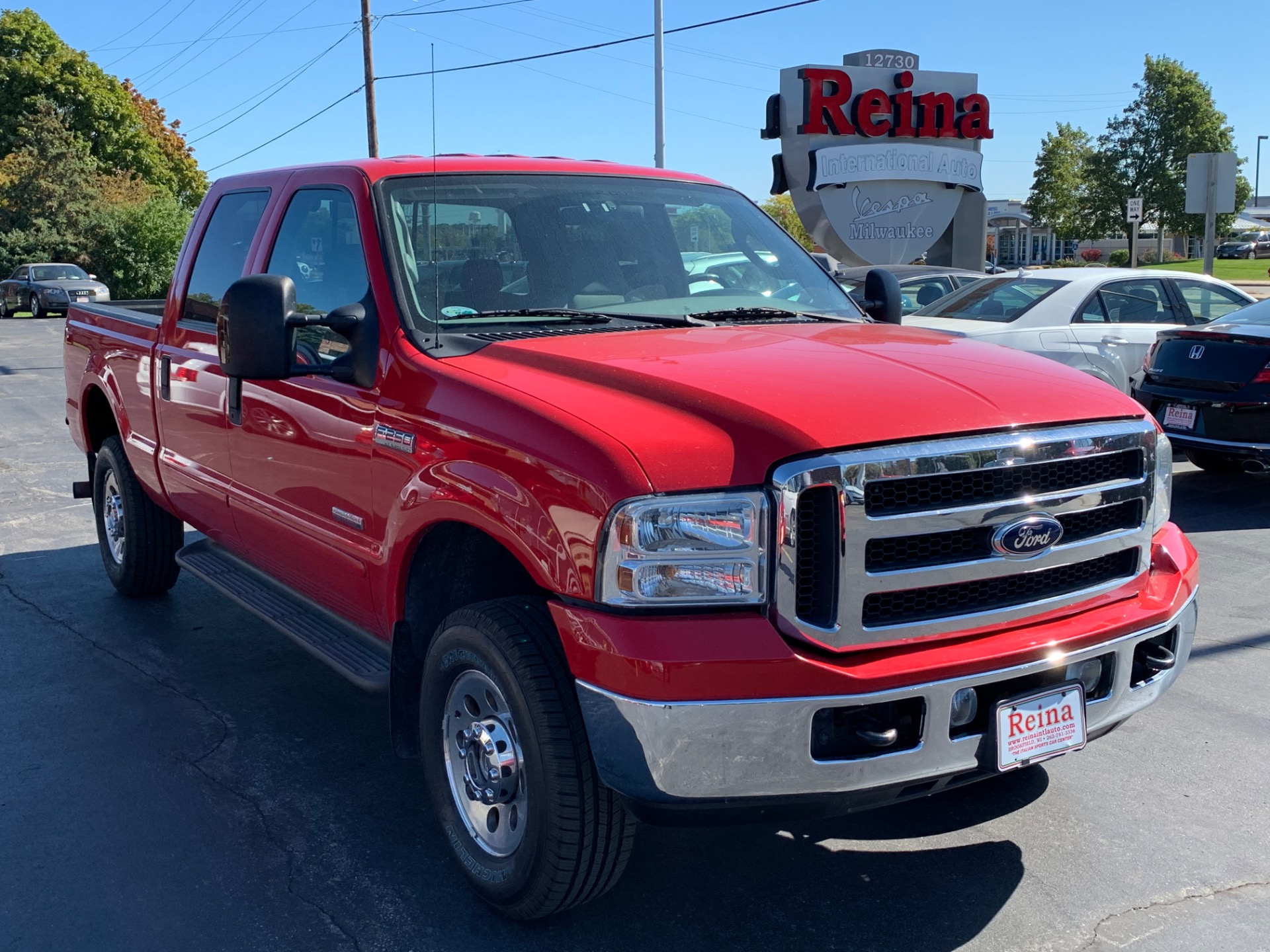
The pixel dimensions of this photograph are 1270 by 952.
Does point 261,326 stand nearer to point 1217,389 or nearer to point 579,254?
point 579,254

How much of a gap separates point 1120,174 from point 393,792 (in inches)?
2418

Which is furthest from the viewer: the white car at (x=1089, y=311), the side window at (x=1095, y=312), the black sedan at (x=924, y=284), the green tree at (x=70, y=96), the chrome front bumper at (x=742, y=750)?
the green tree at (x=70, y=96)

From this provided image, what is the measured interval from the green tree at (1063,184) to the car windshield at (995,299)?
5445cm

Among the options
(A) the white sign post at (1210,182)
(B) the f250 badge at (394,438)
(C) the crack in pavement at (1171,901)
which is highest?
(A) the white sign post at (1210,182)

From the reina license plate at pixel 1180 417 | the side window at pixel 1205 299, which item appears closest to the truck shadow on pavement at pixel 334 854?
the reina license plate at pixel 1180 417

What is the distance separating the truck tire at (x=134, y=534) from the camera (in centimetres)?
618

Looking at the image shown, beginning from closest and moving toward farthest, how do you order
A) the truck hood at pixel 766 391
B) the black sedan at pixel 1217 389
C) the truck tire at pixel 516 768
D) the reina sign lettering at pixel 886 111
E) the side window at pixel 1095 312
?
the truck hood at pixel 766 391, the truck tire at pixel 516 768, the black sedan at pixel 1217 389, the side window at pixel 1095 312, the reina sign lettering at pixel 886 111

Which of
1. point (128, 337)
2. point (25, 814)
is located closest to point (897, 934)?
point (25, 814)

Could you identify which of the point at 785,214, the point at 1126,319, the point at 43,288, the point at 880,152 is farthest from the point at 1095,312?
the point at 785,214

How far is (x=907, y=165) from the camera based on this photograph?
23328 millimetres

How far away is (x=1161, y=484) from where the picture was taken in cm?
342

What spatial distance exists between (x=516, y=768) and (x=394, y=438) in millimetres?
1055

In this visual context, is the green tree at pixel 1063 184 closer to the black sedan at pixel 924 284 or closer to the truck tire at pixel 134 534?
the black sedan at pixel 924 284

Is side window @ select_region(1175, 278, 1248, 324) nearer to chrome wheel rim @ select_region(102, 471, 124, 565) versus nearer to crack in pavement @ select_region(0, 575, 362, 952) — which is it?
chrome wheel rim @ select_region(102, 471, 124, 565)
